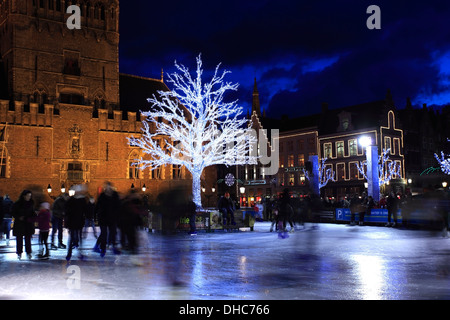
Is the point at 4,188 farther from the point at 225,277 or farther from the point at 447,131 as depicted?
the point at 447,131

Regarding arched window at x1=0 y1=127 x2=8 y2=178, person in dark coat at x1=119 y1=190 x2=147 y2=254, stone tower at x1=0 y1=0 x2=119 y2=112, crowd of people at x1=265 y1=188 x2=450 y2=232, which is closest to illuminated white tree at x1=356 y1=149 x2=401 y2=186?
crowd of people at x1=265 y1=188 x2=450 y2=232

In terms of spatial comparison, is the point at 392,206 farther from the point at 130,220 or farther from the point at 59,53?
the point at 59,53

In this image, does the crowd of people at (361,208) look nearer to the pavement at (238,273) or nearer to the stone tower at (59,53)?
the pavement at (238,273)

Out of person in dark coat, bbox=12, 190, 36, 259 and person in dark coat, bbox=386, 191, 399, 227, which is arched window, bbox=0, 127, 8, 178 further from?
person in dark coat, bbox=386, 191, 399, 227

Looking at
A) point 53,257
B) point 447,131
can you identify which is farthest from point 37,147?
point 447,131

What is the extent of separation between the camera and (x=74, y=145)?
4138 centimetres

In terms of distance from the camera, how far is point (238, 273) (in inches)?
388

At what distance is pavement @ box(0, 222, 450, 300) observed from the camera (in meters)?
7.59

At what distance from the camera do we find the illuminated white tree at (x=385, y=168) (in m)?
51.2

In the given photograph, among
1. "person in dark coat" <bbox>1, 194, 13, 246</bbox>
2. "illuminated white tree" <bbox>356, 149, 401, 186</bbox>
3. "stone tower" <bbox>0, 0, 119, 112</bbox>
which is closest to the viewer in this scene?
"person in dark coat" <bbox>1, 194, 13, 246</bbox>

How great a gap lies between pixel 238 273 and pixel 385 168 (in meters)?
46.4

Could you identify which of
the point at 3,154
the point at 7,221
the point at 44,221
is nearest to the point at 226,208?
the point at 7,221

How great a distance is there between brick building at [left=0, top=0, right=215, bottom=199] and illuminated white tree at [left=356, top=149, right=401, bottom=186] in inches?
788

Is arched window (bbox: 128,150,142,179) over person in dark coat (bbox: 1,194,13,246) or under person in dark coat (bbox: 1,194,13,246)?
over
